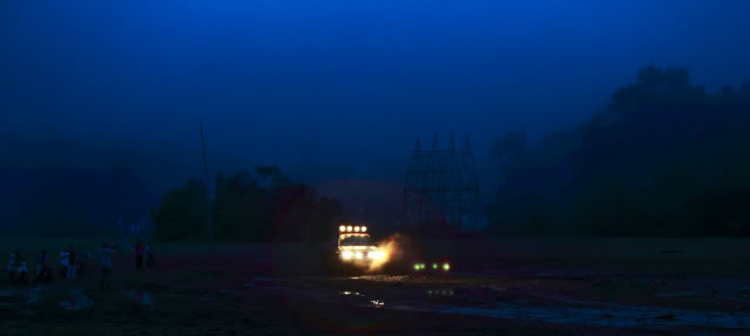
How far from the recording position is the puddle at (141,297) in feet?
71.2

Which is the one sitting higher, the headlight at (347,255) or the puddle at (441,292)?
the headlight at (347,255)

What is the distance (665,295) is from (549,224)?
72192mm

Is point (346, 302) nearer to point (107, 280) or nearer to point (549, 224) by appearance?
point (107, 280)

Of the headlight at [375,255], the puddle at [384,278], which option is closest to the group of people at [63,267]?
the puddle at [384,278]

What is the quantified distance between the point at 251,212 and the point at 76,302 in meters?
74.6

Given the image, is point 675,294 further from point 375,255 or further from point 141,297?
point 141,297

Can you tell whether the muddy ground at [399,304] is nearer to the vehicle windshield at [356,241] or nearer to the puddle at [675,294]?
the puddle at [675,294]

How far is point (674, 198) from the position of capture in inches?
2744

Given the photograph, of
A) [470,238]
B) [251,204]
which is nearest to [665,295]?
[470,238]

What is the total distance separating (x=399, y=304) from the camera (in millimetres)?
20641

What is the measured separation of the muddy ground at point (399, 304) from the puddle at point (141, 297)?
37mm

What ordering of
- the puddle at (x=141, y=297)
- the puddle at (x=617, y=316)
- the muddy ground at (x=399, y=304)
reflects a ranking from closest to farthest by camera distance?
the muddy ground at (x=399, y=304) < the puddle at (x=617, y=316) < the puddle at (x=141, y=297)

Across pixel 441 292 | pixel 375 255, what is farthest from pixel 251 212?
pixel 441 292

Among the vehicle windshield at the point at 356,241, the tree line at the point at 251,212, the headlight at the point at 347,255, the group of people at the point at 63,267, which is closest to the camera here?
the group of people at the point at 63,267
